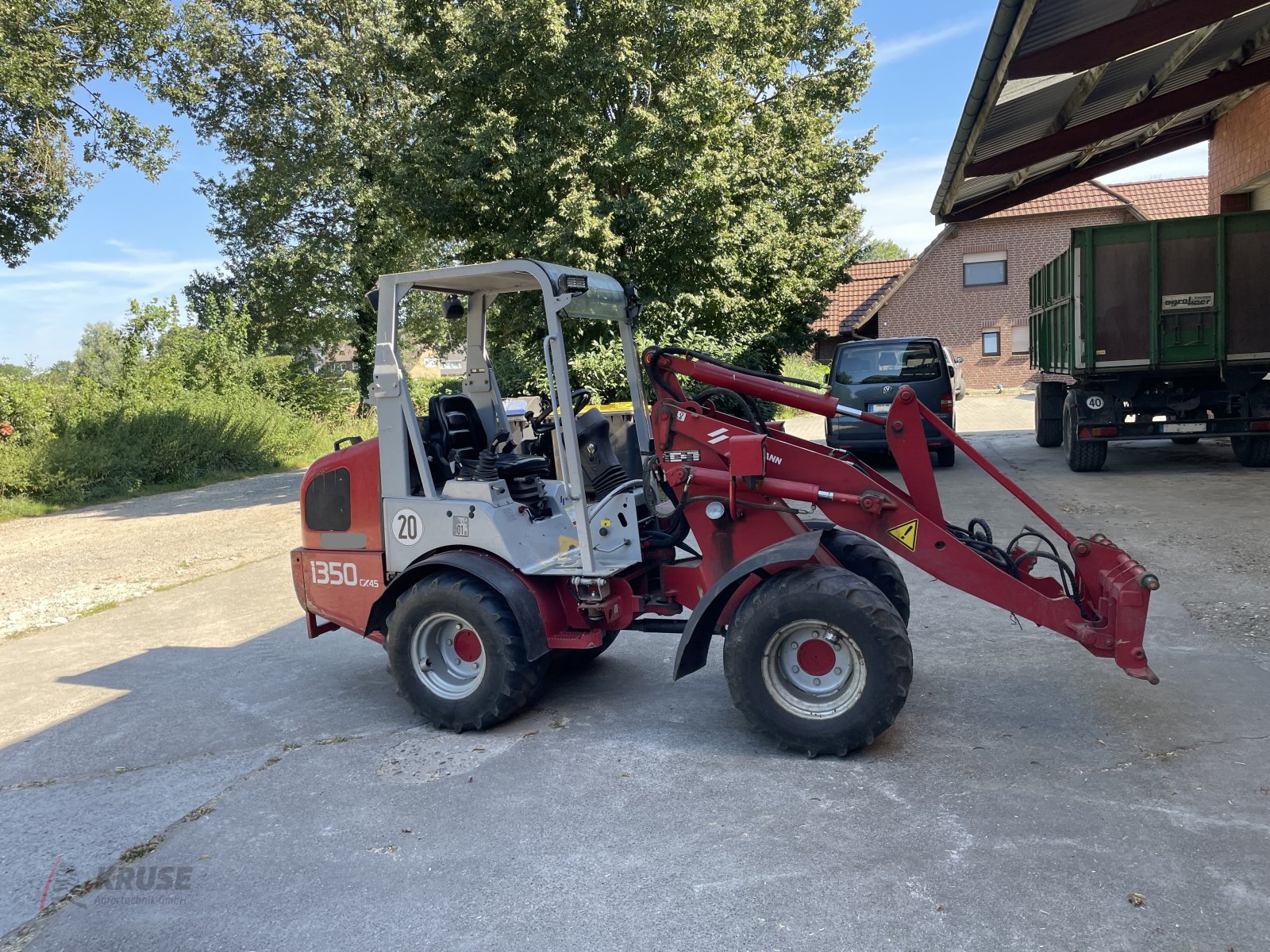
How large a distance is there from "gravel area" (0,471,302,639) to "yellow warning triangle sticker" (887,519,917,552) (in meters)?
7.42

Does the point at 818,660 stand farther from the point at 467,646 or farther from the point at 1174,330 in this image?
the point at 1174,330

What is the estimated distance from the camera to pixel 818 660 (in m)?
4.47

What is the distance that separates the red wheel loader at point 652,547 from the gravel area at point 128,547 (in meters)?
5.01

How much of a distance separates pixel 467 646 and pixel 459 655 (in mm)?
91

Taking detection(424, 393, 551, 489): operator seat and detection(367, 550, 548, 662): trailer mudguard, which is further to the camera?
detection(424, 393, 551, 489): operator seat

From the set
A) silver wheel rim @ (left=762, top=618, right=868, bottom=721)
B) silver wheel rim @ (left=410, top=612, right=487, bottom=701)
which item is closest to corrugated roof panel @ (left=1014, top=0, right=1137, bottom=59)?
silver wheel rim @ (left=762, top=618, right=868, bottom=721)

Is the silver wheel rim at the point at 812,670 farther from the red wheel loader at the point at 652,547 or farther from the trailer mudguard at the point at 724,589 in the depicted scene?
the trailer mudguard at the point at 724,589

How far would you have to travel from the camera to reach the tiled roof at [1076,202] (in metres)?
35.1

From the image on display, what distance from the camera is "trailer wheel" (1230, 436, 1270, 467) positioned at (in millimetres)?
12438

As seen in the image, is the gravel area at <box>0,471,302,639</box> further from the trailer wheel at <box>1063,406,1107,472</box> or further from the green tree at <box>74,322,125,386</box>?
the trailer wheel at <box>1063,406,1107,472</box>

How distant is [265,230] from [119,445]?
12163 mm

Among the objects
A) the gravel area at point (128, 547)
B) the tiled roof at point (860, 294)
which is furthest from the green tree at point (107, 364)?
the tiled roof at point (860, 294)

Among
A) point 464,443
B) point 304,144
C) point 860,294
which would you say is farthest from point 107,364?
point 860,294
